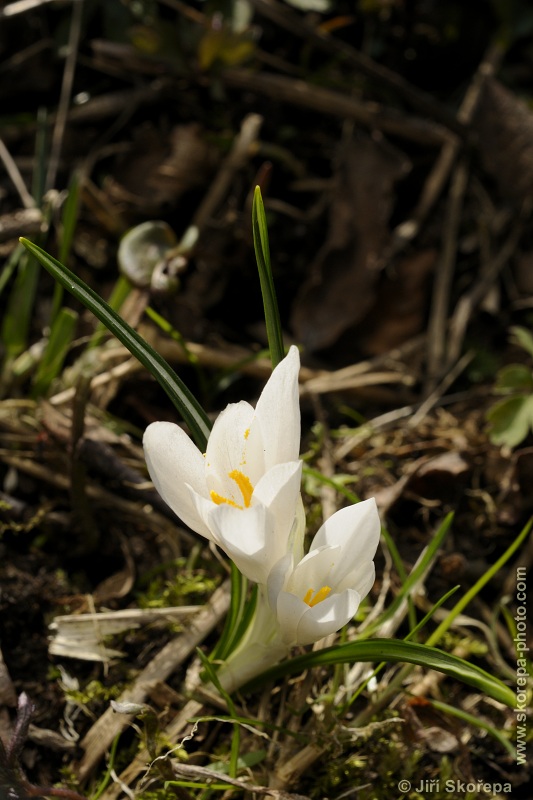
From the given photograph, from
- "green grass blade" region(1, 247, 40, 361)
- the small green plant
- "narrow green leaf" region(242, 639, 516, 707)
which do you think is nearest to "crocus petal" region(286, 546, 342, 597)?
"narrow green leaf" region(242, 639, 516, 707)

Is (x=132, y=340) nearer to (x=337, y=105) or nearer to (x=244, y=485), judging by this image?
(x=244, y=485)

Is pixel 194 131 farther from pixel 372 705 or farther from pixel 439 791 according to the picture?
pixel 439 791

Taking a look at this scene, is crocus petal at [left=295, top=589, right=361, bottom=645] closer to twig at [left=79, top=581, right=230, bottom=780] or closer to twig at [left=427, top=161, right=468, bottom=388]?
twig at [left=79, top=581, right=230, bottom=780]

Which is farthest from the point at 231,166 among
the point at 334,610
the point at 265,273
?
the point at 334,610

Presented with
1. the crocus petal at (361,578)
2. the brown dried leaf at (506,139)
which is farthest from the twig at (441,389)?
the crocus petal at (361,578)

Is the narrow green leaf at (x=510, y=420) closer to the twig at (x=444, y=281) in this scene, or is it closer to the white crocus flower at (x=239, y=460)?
the twig at (x=444, y=281)

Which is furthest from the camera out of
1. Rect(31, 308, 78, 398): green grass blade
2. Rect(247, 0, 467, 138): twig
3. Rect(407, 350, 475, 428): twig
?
Rect(247, 0, 467, 138): twig

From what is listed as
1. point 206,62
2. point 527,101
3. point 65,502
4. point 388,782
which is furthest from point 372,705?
point 527,101
